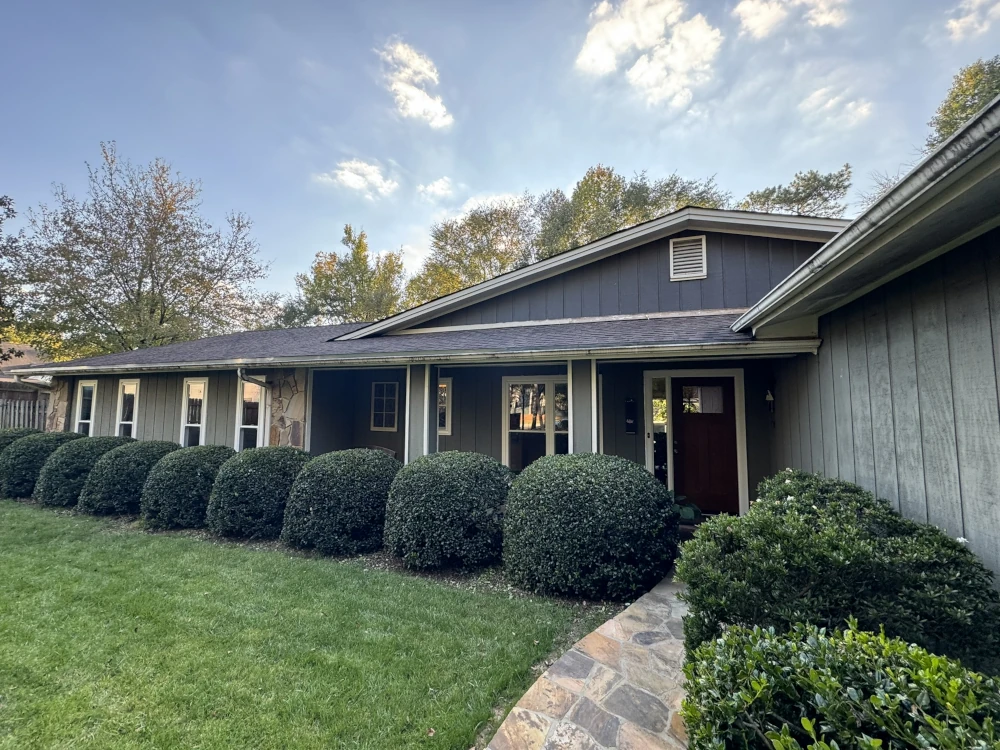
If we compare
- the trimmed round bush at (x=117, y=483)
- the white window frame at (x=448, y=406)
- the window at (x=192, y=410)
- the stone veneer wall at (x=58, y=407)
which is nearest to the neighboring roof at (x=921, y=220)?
the white window frame at (x=448, y=406)

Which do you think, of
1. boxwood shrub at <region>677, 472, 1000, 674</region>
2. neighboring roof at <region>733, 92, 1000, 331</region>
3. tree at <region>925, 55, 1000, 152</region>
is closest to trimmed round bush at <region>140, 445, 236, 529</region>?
boxwood shrub at <region>677, 472, 1000, 674</region>

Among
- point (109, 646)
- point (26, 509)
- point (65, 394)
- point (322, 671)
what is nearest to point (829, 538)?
point (322, 671)

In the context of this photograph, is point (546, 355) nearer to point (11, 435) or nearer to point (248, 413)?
point (248, 413)

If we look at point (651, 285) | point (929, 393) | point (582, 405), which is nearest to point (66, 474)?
point (582, 405)

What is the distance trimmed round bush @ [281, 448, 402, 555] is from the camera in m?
A: 5.21

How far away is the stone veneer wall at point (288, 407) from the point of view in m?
7.77

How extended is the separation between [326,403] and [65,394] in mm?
7006

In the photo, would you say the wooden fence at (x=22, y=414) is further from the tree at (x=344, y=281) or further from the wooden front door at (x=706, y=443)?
the wooden front door at (x=706, y=443)

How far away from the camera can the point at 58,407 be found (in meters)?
10.2

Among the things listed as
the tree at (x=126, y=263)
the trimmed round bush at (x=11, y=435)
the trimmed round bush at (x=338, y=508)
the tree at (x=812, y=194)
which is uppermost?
the tree at (x=812, y=194)

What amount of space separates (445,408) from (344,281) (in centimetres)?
1801

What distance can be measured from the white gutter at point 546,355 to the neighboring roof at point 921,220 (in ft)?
4.14

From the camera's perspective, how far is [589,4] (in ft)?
28.8

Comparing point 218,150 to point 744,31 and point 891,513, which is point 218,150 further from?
point 891,513
